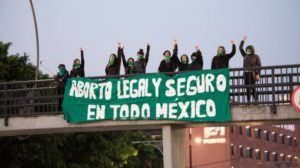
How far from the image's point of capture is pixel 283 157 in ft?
374

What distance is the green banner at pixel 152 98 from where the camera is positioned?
2502 cm

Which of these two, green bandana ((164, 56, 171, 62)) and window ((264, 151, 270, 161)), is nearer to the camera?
green bandana ((164, 56, 171, 62))

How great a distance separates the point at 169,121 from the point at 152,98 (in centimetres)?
100

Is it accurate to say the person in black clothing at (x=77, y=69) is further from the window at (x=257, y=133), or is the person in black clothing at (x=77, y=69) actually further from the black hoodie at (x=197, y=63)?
the window at (x=257, y=133)

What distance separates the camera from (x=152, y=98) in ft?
84.7

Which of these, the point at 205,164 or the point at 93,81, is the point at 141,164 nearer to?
the point at 205,164

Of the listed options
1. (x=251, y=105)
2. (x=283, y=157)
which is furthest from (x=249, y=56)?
(x=283, y=157)

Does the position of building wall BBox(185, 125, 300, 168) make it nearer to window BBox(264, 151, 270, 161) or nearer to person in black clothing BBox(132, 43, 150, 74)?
window BBox(264, 151, 270, 161)

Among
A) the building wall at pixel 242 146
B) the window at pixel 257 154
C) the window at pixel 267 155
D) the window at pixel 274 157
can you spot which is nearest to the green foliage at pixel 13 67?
the building wall at pixel 242 146

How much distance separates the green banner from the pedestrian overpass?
29cm

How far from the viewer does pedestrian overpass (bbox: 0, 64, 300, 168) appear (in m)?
24.4

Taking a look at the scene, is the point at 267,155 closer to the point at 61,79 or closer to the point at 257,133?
the point at 257,133

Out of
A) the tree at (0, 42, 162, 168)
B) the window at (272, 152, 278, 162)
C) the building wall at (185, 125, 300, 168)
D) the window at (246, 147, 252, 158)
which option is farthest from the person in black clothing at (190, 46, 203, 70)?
the window at (272, 152, 278, 162)

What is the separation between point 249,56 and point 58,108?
7.51 m
